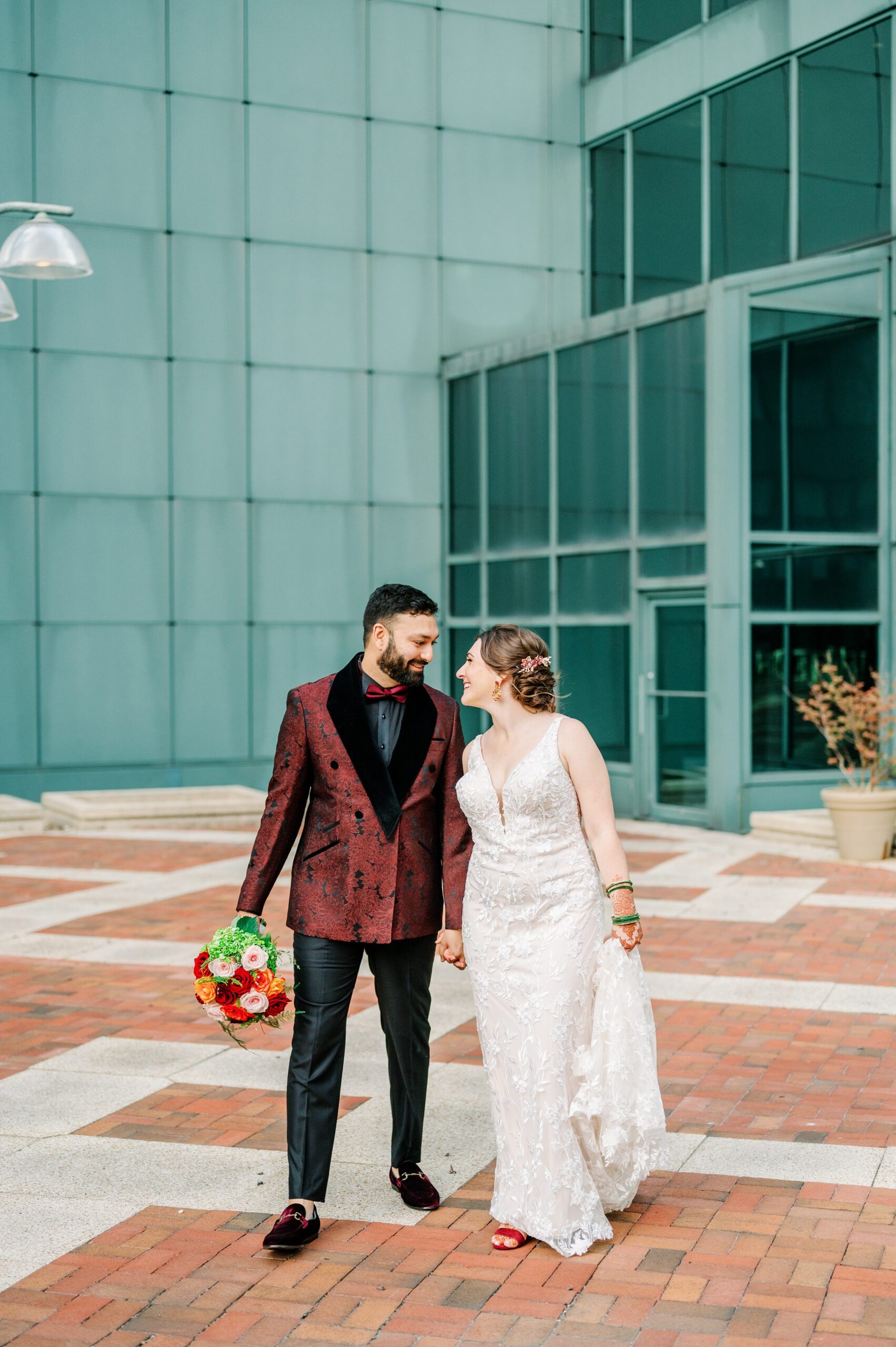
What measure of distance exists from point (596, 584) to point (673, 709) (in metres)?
1.81

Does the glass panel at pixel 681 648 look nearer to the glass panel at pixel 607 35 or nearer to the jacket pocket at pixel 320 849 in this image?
the glass panel at pixel 607 35

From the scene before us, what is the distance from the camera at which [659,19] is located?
17469mm

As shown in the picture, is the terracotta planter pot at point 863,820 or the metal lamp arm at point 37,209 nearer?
the metal lamp arm at point 37,209

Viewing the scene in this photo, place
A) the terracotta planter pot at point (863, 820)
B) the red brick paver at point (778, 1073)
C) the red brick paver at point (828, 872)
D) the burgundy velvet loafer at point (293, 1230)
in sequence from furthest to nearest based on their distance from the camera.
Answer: the terracotta planter pot at point (863, 820) < the red brick paver at point (828, 872) < the red brick paver at point (778, 1073) < the burgundy velvet loafer at point (293, 1230)

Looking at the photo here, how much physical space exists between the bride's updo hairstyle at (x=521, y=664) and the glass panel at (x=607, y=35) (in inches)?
628

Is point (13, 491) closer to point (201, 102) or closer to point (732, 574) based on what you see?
point (201, 102)

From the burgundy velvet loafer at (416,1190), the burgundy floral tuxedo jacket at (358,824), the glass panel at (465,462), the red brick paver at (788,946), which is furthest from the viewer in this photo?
the glass panel at (465,462)

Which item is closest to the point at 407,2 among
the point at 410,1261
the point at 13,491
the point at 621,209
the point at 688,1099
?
the point at 621,209

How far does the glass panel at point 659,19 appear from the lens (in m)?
17.0

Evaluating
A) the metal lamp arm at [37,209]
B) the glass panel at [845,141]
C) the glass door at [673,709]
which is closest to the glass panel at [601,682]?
the glass door at [673,709]

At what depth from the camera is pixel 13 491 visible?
16.9 m

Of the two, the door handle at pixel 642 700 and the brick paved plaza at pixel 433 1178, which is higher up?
the door handle at pixel 642 700

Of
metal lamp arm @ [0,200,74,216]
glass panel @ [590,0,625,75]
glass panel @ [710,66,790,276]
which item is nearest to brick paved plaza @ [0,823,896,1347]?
metal lamp arm @ [0,200,74,216]

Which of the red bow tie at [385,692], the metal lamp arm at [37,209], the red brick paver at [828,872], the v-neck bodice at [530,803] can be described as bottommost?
the red brick paver at [828,872]
